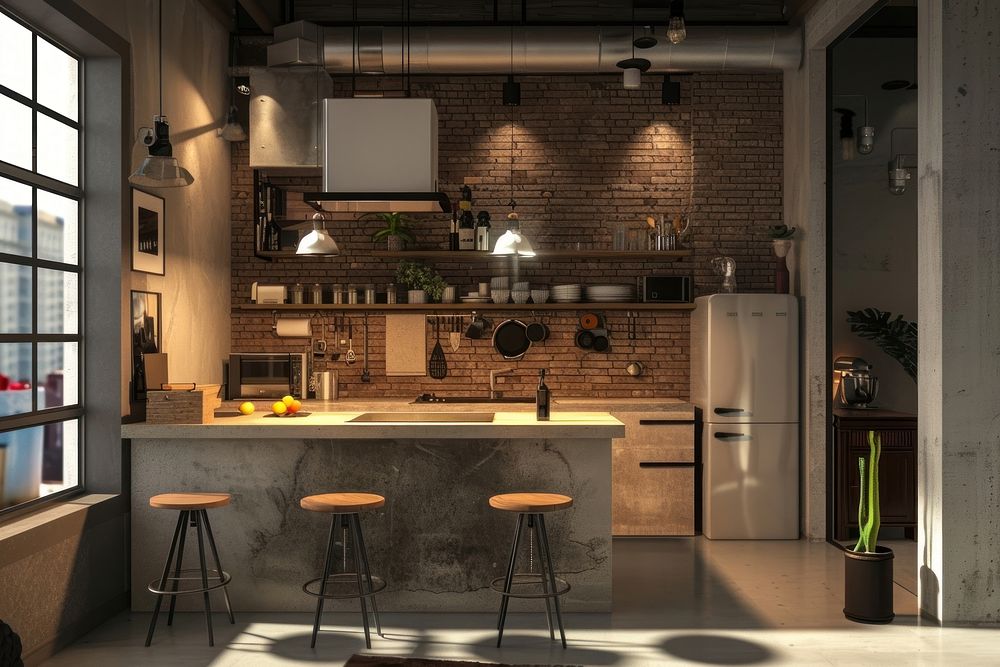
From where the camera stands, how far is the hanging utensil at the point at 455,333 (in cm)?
787

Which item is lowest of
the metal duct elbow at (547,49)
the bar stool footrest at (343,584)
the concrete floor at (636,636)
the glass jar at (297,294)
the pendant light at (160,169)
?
the concrete floor at (636,636)

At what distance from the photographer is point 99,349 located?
509cm

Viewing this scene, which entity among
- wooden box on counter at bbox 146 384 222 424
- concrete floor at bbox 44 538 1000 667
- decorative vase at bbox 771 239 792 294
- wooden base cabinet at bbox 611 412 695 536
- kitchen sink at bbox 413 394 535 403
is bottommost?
concrete floor at bbox 44 538 1000 667

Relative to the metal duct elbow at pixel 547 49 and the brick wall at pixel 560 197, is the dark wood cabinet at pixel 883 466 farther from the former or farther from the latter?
the metal duct elbow at pixel 547 49

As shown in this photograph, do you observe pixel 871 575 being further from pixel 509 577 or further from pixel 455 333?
pixel 455 333

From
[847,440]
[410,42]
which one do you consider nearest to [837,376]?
[847,440]

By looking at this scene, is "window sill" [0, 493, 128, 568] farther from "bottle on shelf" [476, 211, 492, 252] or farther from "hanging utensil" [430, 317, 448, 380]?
"bottle on shelf" [476, 211, 492, 252]

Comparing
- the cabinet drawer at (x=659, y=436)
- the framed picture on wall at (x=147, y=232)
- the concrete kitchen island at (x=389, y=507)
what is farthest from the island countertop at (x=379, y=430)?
the cabinet drawer at (x=659, y=436)

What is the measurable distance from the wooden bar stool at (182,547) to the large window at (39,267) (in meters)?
0.64

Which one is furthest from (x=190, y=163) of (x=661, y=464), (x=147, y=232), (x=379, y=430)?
(x=661, y=464)

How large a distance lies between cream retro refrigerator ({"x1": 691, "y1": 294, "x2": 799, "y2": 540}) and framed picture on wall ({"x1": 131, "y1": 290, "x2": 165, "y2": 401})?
4.08 m

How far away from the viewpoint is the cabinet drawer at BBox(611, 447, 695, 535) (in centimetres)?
714

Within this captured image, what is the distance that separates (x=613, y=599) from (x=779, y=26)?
4.66 m

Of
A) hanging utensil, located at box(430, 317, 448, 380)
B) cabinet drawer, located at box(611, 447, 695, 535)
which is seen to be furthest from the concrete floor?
hanging utensil, located at box(430, 317, 448, 380)
